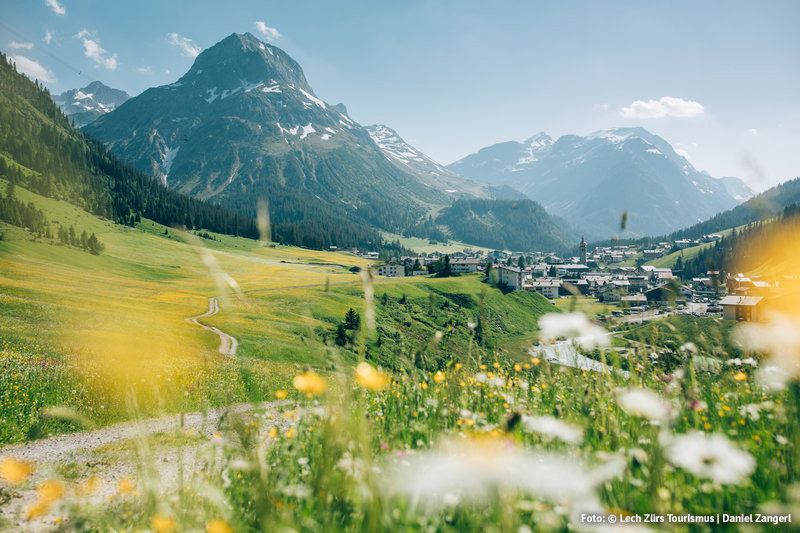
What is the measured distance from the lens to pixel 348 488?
3.24 metres

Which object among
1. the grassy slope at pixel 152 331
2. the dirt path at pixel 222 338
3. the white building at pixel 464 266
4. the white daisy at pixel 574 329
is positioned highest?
the white daisy at pixel 574 329

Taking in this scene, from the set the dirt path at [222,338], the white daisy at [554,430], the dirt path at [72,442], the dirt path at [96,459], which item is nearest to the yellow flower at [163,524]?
the white daisy at [554,430]

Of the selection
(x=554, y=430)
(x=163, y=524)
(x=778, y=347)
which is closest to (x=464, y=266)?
(x=778, y=347)

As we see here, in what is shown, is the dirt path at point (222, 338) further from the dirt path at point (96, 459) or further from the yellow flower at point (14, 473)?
the yellow flower at point (14, 473)

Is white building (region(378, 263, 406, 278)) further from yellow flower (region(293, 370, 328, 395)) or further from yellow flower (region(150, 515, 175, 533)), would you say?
yellow flower (region(150, 515, 175, 533))

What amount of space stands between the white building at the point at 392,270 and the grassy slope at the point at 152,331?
44.8 metres

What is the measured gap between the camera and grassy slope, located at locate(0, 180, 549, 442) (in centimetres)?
1537

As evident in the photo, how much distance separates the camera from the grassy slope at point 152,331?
605 inches

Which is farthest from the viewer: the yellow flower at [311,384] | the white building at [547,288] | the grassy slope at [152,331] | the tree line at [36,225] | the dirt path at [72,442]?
the white building at [547,288]

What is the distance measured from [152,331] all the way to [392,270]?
5219 inches

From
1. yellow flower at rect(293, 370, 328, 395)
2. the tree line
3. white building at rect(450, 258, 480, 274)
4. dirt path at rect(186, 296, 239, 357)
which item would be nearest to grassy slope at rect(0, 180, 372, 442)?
yellow flower at rect(293, 370, 328, 395)

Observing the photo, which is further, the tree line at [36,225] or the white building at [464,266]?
the white building at [464,266]

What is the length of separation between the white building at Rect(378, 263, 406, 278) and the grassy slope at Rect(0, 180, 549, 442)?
4476 cm

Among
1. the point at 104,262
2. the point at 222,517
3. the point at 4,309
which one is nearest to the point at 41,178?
the point at 104,262
